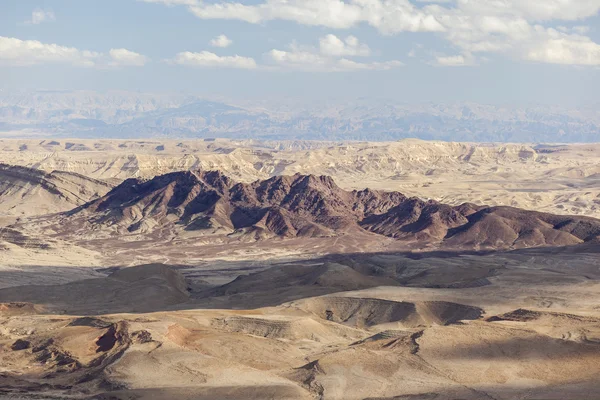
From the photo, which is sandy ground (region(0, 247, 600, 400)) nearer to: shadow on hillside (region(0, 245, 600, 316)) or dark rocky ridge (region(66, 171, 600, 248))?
shadow on hillside (region(0, 245, 600, 316))

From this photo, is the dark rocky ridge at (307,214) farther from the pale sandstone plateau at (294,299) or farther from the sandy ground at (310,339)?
the sandy ground at (310,339)

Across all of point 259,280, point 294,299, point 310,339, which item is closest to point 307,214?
point 259,280

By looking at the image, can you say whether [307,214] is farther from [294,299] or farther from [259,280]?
[294,299]

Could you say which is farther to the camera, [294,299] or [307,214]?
[307,214]

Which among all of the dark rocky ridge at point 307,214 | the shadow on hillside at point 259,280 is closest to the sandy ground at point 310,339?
the shadow on hillside at point 259,280

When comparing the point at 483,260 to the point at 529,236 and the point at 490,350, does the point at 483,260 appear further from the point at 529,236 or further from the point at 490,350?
the point at 490,350
